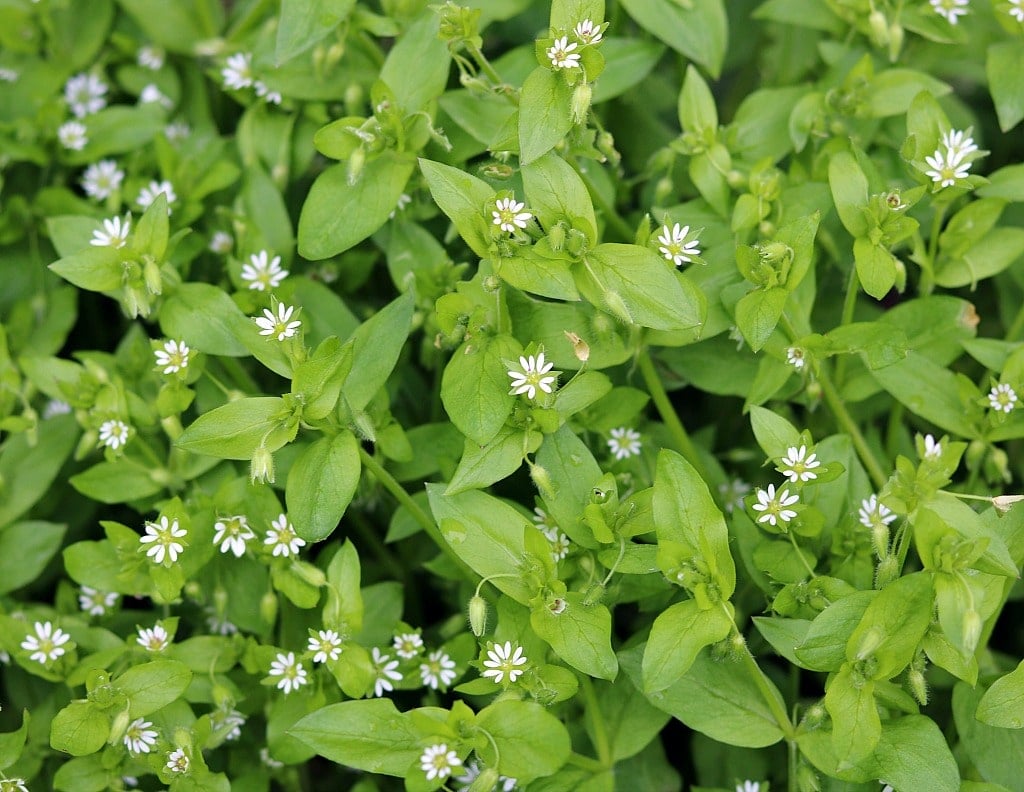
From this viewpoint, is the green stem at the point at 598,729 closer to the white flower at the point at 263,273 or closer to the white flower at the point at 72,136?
the white flower at the point at 263,273

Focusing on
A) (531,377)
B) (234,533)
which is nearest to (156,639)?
(234,533)

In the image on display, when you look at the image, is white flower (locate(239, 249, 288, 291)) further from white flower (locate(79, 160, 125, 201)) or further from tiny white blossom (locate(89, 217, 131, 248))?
white flower (locate(79, 160, 125, 201))

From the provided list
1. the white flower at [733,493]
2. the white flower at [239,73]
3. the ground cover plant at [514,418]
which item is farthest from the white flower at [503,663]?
the white flower at [239,73]

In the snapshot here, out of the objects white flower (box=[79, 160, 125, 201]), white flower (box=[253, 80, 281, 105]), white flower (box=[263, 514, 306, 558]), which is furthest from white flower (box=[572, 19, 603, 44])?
white flower (box=[79, 160, 125, 201])

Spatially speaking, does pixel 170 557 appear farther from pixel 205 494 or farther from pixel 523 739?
pixel 523 739

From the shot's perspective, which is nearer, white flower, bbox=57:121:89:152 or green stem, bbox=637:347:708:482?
green stem, bbox=637:347:708:482

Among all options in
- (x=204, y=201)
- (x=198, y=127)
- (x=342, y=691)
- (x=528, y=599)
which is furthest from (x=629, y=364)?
(x=198, y=127)
